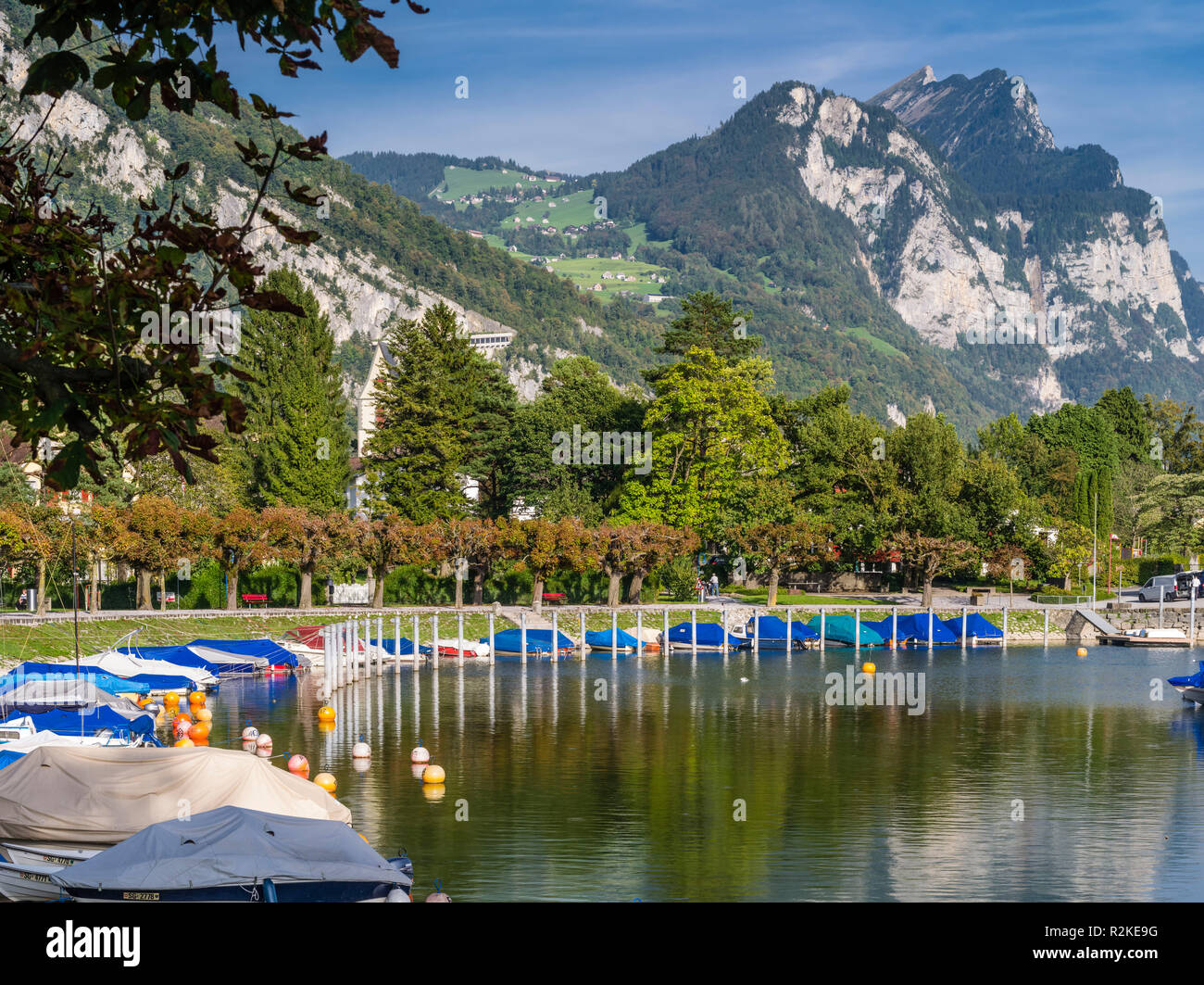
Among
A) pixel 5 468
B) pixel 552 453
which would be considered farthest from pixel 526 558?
pixel 5 468

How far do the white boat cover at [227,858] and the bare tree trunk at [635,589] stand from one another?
72342mm

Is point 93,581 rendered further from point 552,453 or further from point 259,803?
point 259,803

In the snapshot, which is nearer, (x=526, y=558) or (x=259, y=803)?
(x=259, y=803)

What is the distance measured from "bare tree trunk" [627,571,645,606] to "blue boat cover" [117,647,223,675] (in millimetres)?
36575

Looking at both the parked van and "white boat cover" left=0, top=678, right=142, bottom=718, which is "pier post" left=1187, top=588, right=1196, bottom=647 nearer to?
the parked van

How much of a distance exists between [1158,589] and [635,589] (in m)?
46.7

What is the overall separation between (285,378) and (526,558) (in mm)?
37061

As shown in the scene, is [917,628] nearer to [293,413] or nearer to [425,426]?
[425,426]

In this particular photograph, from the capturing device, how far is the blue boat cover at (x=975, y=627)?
311ft

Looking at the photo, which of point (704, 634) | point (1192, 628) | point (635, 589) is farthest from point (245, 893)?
point (1192, 628)

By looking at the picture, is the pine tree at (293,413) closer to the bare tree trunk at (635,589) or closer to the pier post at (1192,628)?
the bare tree trunk at (635,589)

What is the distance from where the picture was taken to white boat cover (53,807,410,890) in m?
22.0
